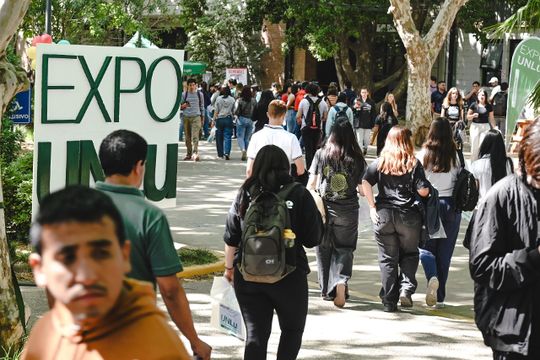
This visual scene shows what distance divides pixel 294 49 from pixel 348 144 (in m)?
32.8

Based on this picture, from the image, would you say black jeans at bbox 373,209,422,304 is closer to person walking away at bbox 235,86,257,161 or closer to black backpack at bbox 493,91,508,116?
person walking away at bbox 235,86,257,161

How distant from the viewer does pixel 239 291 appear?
636 cm

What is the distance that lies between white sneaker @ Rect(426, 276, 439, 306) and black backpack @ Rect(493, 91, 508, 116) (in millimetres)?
15854

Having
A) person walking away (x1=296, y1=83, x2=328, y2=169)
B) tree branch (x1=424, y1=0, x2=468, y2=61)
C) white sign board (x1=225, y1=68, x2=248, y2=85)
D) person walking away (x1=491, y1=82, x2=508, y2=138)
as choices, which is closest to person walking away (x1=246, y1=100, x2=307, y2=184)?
person walking away (x1=296, y1=83, x2=328, y2=169)

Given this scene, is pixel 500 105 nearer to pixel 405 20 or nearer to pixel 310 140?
pixel 405 20

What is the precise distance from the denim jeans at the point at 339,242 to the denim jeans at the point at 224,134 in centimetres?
1323

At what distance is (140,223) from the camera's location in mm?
4336

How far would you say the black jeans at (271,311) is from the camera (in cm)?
626

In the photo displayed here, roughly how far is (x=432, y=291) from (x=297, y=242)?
3504mm

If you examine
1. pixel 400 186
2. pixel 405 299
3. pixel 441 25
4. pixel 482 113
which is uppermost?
pixel 441 25

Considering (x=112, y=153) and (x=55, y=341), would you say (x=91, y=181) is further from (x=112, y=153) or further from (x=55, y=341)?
(x=55, y=341)

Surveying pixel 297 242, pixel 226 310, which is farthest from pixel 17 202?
pixel 297 242

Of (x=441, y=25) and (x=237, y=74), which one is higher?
(x=441, y=25)

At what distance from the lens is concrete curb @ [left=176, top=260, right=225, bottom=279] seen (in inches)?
421
